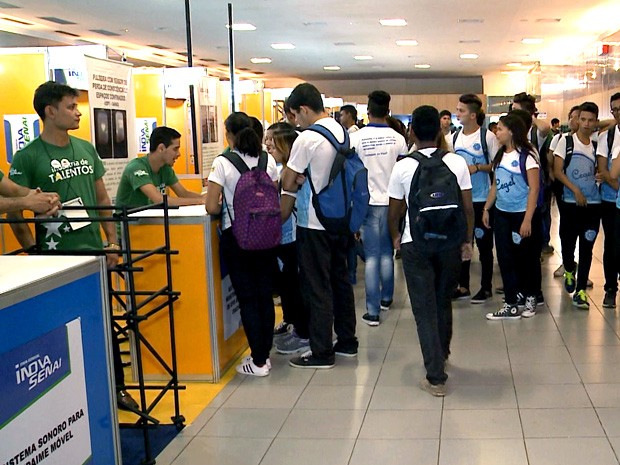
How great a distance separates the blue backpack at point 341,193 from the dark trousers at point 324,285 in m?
0.09

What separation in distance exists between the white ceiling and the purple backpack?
679 centimetres

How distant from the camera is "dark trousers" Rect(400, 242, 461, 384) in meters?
3.45

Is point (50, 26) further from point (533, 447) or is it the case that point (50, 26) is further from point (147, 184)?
point (533, 447)

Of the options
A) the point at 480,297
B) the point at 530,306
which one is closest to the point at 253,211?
the point at 530,306

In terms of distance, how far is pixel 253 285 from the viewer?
3760mm

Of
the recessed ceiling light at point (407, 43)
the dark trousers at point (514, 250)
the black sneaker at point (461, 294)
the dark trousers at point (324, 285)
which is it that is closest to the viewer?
the dark trousers at point (324, 285)

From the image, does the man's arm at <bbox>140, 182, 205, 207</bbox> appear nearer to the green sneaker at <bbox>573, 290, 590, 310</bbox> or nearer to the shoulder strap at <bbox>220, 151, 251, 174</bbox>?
the shoulder strap at <bbox>220, 151, 251, 174</bbox>

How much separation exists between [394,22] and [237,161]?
886cm

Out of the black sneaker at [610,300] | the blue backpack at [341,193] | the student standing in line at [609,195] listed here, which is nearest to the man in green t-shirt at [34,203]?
the blue backpack at [341,193]

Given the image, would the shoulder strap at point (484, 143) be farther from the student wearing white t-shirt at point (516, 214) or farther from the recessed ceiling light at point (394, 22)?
the recessed ceiling light at point (394, 22)

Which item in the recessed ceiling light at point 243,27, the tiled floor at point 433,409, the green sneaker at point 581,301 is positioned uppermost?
the recessed ceiling light at point 243,27

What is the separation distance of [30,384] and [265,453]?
4.54ft

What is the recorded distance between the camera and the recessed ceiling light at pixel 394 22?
11.5 meters

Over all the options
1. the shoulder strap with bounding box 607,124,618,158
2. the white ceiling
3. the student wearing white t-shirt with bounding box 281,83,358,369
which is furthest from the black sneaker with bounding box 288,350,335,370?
the white ceiling
